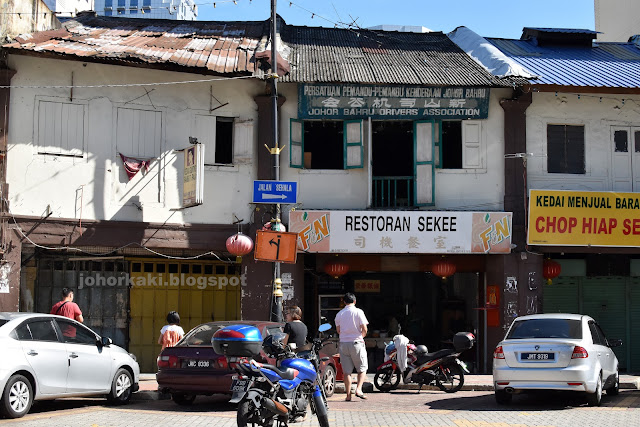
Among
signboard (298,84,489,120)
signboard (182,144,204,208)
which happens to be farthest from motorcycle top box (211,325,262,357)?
signboard (298,84,489,120)

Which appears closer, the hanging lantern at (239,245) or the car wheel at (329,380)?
the car wheel at (329,380)

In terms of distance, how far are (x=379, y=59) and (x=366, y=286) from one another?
6.10m

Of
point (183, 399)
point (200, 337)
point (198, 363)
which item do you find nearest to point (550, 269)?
point (200, 337)

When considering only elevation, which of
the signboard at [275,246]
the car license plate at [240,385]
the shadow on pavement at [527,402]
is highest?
the signboard at [275,246]

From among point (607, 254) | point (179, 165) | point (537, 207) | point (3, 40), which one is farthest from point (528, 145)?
point (3, 40)

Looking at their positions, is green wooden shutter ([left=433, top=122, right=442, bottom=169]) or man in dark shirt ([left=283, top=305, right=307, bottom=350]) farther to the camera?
green wooden shutter ([left=433, top=122, right=442, bottom=169])

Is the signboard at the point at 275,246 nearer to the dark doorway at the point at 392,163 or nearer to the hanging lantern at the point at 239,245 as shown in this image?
the hanging lantern at the point at 239,245

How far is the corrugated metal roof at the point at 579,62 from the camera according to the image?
65.3 ft

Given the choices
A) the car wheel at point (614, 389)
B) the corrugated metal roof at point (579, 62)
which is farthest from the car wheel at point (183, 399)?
the corrugated metal roof at point (579, 62)

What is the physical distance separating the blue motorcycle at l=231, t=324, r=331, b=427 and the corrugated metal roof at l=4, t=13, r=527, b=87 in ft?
33.1

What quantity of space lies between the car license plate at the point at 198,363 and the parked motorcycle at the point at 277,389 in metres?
2.39

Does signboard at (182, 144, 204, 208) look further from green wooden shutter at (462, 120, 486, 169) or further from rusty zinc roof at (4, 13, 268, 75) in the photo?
green wooden shutter at (462, 120, 486, 169)

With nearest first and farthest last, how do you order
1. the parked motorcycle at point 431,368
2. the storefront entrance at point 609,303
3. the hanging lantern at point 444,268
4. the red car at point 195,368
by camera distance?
the red car at point 195,368, the parked motorcycle at point 431,368, the hanging lantern at point 444,268, the storefront entrance at point 609,303

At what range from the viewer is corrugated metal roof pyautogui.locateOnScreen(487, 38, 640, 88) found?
65.3 ft
